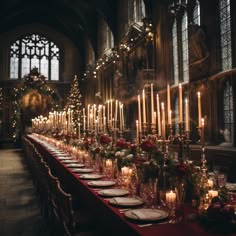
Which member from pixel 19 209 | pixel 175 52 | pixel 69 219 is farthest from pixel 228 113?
pixel 69 219

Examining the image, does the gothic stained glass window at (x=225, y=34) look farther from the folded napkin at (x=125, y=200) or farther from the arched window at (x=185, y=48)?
the folded napkin at (x=125, y=200)

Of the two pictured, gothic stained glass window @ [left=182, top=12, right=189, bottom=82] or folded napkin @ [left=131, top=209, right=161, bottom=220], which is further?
gothic stained glass window @ [left=182, top=12, right=189, bottom=82]

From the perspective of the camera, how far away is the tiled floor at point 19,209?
4.78 metres

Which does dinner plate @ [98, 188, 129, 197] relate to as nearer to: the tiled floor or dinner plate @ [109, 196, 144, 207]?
dinner plate @ [109, 196, 144, 207]

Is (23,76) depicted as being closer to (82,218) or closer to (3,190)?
(3,190)

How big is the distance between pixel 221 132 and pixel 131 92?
18.4 ft

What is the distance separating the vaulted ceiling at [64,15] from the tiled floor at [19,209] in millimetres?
10929

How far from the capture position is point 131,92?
525 inches

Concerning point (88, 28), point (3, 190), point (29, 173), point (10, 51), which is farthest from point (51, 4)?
point (3, 190)

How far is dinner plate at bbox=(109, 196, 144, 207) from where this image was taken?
2.62 m

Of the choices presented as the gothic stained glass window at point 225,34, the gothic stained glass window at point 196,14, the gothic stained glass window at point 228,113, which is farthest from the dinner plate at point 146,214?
the gothic stained glass window at point 196,14

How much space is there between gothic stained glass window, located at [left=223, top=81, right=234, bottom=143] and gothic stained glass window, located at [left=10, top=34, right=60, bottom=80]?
19.1 meters

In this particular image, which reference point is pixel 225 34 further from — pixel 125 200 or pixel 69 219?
pixel 69 219

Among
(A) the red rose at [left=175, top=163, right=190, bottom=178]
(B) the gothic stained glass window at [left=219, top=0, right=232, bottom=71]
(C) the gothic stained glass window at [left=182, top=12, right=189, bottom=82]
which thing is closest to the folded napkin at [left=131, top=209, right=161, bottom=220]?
(A) the red rose at [left=175, top=163, right=190, bottom=178]
